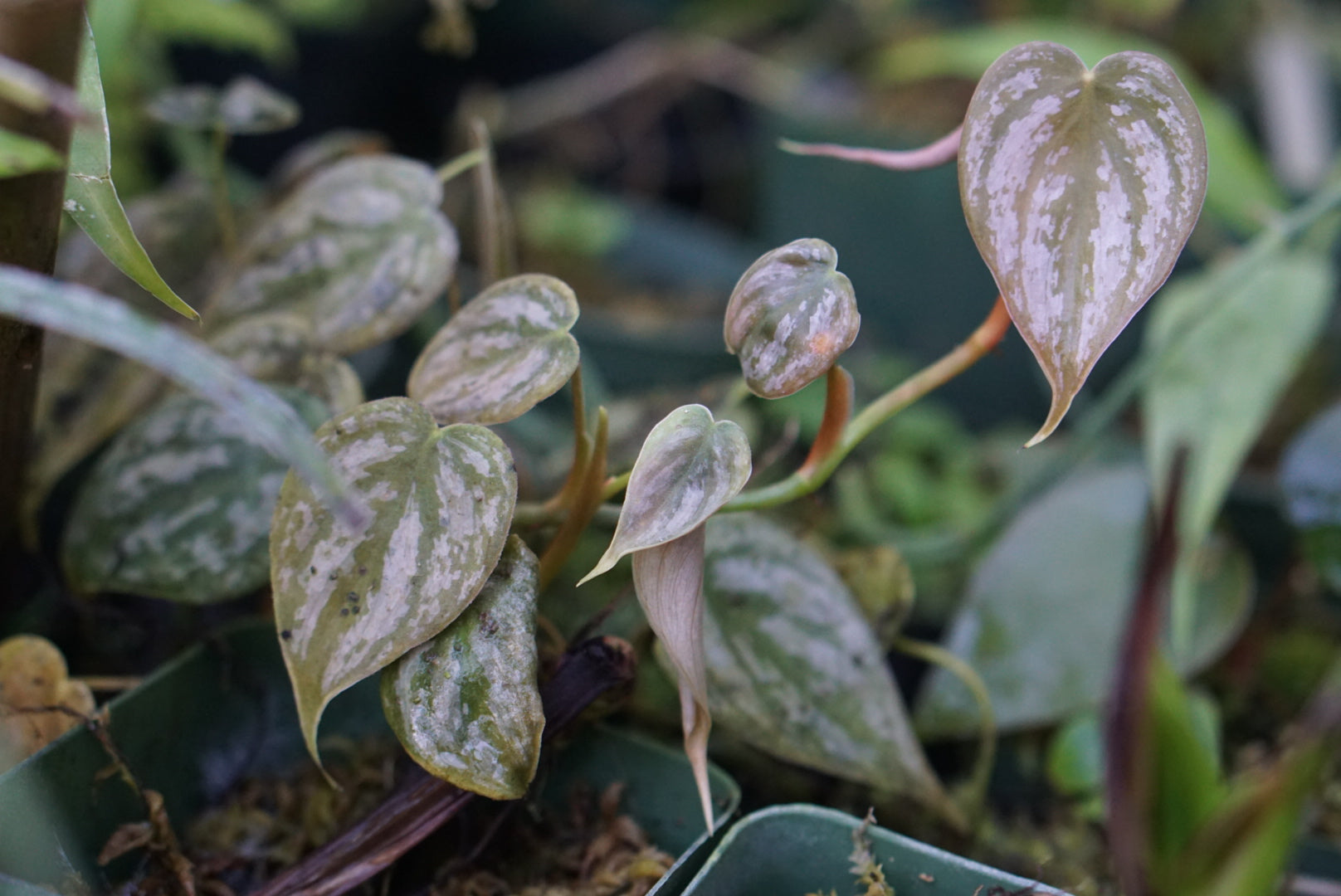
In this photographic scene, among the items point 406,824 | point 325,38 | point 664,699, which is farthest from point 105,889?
point 325,38

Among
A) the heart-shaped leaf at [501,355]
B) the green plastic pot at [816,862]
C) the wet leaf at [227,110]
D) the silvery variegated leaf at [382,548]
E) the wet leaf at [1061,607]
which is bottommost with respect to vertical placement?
the wet leaf at [1061,607]

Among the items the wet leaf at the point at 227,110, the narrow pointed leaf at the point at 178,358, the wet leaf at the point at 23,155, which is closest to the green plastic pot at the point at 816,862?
the narrow pointed leaf at the point at 178,358

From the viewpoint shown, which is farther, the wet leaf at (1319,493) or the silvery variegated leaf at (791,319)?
the wet leaf at (1319,493)

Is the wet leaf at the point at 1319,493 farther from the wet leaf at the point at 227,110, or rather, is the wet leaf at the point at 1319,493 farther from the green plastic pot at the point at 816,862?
the wet leaf at the point at 227,110

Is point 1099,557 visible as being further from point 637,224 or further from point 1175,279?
point 637,224

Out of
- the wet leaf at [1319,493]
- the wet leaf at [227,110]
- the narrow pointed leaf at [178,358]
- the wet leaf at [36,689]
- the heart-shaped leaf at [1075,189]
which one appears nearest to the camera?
the narrow pointed leaf at [178,358]

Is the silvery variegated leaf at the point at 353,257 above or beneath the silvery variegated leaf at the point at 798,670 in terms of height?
above

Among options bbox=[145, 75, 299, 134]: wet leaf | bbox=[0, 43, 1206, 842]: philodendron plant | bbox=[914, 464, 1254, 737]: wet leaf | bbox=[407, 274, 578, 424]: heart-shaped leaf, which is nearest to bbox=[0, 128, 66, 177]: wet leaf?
bbox=[0, 43, 1206, 842]: philodendron plant
